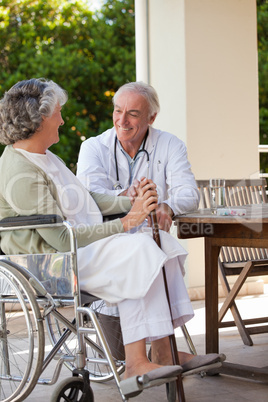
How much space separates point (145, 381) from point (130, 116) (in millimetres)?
1546

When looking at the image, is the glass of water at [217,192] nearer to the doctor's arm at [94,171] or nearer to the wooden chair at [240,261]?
the doctor's arm at [94,171]

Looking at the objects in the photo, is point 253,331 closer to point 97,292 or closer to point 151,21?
point 97,292

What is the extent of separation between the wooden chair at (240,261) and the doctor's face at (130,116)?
0.54 meters

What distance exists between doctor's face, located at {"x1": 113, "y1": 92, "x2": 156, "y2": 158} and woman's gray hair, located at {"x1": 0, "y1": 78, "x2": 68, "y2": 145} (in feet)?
2.36

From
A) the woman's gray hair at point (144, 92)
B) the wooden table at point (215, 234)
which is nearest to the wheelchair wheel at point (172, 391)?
the wooden table at point (215, 234)

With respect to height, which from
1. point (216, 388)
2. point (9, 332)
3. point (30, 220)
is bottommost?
point (216, 388)

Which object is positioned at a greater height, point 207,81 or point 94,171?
point 207,81

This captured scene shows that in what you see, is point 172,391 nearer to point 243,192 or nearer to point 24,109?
point 24,109

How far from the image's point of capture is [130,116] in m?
3.29

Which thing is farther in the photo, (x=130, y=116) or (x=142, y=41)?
(x=142, y=41)

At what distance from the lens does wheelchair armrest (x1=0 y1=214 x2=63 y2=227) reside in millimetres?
2301

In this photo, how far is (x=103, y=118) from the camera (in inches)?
629

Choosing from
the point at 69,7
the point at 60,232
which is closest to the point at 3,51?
the point at 69,7

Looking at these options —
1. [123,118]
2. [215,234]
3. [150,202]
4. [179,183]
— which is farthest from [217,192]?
[123,118]
